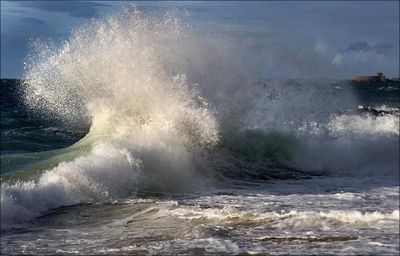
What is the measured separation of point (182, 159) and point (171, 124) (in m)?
1.40

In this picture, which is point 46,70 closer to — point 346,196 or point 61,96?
point 61,96

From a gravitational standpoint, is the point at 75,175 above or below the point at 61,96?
below

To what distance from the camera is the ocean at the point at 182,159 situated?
6.32 meters

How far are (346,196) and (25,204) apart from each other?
4972mm

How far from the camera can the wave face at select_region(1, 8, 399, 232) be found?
9.91 metres

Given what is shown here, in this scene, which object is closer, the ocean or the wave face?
the ocean

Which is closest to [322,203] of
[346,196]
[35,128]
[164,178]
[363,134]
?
[346,196]

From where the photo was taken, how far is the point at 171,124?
40.5ft

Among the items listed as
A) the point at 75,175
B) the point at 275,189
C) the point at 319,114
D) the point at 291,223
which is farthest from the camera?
the point at 319,114

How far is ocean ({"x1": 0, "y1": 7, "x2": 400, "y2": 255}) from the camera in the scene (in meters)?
6.32

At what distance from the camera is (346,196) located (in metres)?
8.32

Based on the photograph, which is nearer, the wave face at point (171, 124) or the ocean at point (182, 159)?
the ocean at point (182, 159)

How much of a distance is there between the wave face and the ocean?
1.5 inches

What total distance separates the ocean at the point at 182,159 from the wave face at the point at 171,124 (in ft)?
0.12
